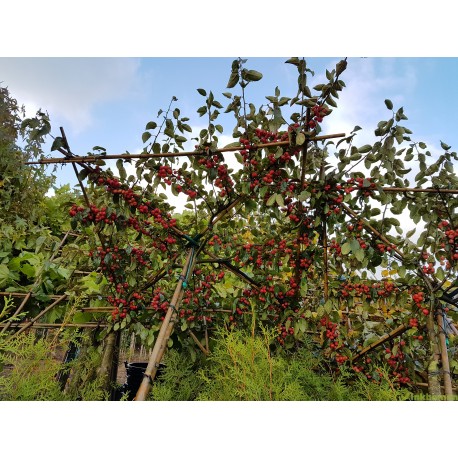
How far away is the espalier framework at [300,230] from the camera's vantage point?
4.18 feet

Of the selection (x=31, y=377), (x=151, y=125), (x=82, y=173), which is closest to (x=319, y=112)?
(x=151, y=125)

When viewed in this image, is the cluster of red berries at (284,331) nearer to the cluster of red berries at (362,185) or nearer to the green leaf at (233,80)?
the cluster of red berries at (362,185)

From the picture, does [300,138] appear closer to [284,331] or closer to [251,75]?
[251,75]

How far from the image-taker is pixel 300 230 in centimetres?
143

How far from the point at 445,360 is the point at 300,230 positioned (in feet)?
2.05

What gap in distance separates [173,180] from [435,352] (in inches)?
43.7

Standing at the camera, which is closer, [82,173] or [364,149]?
[364,149]

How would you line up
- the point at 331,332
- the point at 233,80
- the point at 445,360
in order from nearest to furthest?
1. the point at 445,360
2. the point at 233,80
3. the point at 331,332

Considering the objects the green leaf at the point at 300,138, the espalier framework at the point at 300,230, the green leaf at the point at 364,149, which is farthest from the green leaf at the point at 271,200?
the green leaf at the point at 364,149

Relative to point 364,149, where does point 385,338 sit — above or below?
below
